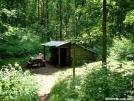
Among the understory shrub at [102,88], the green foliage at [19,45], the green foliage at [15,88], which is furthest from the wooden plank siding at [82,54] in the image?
the understory shrub at [102,88]

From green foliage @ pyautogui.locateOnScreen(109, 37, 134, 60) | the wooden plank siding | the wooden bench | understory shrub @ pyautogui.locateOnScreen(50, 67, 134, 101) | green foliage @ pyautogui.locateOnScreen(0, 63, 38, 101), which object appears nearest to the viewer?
understory shrub @ pyautogui.locateOnScreen(50, 67, 134, 101)

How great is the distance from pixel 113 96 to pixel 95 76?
136 centimetres

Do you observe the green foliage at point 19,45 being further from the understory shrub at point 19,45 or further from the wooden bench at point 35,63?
the wooden bench at point 35,63

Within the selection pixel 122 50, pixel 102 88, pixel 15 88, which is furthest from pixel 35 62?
pixel 102 88

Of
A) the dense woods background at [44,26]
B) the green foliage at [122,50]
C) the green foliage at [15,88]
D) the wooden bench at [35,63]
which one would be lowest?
the wooden bench at [35,63]

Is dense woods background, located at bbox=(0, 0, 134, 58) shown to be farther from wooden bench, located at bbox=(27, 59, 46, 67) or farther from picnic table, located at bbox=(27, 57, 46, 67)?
wooden bench, located at bbox=(27, 59, 46, 67)

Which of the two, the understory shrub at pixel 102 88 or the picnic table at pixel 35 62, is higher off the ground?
the understory shrub at pixel 102 88

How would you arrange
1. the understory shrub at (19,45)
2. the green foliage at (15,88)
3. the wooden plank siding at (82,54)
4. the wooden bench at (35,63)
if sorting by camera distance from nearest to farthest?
1. the green foliage at (15,88)
2. the wooden bench at (35,63)
3. the wooden plank siding at (82,54)
4. the understory shrub at (19,45)

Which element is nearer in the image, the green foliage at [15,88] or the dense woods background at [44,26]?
the green foliage at [15,88]

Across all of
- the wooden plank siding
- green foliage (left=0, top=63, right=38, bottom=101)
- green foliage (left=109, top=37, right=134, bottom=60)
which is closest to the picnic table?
the wooden plank siding

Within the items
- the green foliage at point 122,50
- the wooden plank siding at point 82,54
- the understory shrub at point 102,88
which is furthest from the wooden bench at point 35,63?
Result: the understory shrub at point 102,88

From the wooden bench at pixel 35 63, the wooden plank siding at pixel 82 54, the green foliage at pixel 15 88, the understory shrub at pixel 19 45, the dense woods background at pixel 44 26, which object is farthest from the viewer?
the dense woods background at pixel 44 26

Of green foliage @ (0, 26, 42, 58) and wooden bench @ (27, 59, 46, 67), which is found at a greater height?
green foliage @ (0, 26, 42, 58)

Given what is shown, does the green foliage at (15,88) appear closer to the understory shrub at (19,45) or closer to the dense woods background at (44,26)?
the dense woods background at (44,26)
